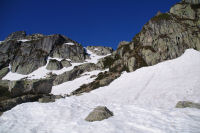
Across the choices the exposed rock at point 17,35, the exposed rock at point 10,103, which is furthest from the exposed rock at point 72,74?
the exposed rock at point 17,35

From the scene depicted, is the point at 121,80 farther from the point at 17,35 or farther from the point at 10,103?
the point at 17,35

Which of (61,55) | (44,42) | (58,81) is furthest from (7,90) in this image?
(44,42)

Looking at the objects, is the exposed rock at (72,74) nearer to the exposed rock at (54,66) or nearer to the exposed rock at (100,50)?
the exposed rock at (54,66)

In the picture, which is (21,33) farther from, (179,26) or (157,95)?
(157,95)

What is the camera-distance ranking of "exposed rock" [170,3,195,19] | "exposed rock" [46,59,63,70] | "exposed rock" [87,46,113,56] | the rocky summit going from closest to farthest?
the rocky summit, "exposed rock" [170,3,195,19], "exposed rock" [46,59,63,70], "exposed rock" [87,46,113,56]

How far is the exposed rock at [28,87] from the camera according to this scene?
1819 centimetres

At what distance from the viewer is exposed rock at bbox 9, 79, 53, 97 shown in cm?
1819

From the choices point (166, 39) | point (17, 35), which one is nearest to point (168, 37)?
point (166, 39)

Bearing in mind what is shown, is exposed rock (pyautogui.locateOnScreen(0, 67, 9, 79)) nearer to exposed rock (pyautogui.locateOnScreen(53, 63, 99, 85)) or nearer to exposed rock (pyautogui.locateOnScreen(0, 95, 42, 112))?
exposed rock (pyautogui.locateOnScreen(53, 63, 99, 85))

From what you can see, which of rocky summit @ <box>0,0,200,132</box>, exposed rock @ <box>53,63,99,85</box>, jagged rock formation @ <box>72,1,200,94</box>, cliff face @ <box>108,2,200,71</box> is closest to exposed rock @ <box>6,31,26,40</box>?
rocky summit @ <box>0,0,200,132</box>

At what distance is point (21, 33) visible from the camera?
160500 mm

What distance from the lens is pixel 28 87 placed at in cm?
1908

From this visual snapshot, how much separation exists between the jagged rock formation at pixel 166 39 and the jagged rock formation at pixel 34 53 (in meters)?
70.8

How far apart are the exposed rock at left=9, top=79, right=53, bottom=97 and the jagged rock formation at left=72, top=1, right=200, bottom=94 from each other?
60.6 ft
